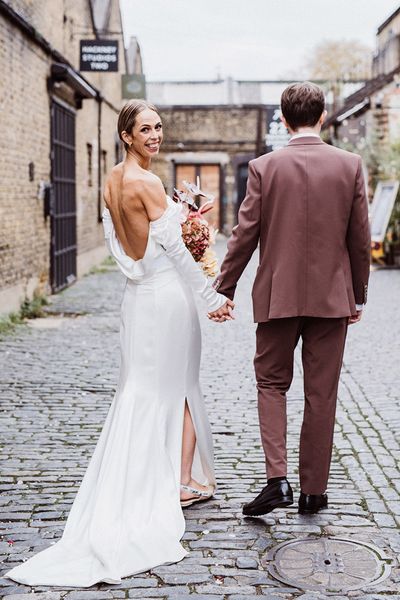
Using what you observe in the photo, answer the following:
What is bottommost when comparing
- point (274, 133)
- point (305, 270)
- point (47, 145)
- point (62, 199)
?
point (305, 270)

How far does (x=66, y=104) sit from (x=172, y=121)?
19.2 metres

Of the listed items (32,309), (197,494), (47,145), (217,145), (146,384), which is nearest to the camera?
(146,384)

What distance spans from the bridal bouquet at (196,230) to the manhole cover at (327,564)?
55.2 inches

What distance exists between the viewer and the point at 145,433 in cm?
420

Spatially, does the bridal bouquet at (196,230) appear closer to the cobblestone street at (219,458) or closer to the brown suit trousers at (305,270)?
the brown suit trousers at (305,270)

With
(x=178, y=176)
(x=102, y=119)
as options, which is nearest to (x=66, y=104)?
(x=102, y=119)

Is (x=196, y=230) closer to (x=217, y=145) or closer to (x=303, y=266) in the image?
(x=303, y=266)

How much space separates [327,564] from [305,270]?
130 centimetres

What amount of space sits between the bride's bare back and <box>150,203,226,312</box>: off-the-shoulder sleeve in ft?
0.16

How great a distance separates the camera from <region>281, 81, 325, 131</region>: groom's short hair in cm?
421

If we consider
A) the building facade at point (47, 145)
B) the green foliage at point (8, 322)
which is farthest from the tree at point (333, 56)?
the green foliage at point (8, 322)

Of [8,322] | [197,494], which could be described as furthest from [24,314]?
[197,494]

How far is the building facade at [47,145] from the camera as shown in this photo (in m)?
11.9

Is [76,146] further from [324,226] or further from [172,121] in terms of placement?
[172,121]
